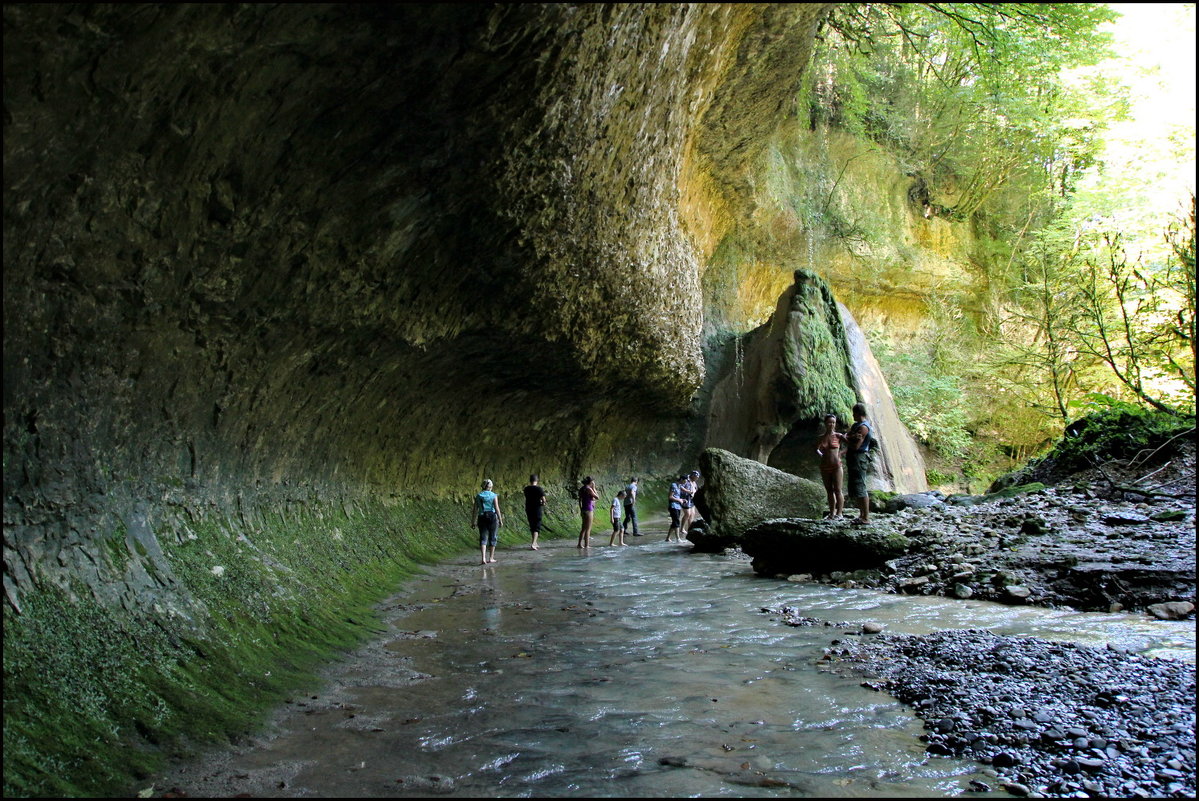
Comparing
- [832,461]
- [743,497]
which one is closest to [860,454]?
[832,461]

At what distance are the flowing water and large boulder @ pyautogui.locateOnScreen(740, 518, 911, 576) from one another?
1077 millimetres

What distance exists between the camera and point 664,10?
6.64 metres

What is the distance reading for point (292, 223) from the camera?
214 inches

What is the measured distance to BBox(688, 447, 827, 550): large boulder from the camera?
12531mm

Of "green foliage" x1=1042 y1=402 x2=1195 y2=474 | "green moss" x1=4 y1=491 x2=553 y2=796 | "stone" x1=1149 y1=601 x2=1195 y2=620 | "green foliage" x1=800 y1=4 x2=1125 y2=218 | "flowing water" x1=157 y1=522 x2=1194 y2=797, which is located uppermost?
"green foliage" x1=800 y1=4 x2=1125 y2=218

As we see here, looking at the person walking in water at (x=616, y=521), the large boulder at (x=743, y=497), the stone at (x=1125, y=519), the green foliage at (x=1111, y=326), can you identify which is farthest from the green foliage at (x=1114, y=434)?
the person walking in water at (x=616, y=521)

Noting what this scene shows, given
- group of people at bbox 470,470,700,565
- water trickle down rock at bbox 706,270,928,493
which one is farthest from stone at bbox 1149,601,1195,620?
water trickle down rock at bbox 706,270,928,493

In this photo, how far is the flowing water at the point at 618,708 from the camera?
3236 mm

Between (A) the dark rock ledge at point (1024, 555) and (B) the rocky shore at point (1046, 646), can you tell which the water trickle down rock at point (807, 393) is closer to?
(B) the rocky shore at point (1046, 646)

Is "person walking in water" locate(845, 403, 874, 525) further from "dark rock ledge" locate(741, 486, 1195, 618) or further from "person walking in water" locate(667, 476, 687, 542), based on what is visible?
"person walking in water" locate(667, 476, 687, 542)

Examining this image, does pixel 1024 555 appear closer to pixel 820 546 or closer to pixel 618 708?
pixel 820 546

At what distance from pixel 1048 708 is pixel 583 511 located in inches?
431

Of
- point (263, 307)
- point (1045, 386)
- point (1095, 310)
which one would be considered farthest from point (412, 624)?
point (1045, 386)

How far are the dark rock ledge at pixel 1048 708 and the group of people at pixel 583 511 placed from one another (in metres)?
7.34
